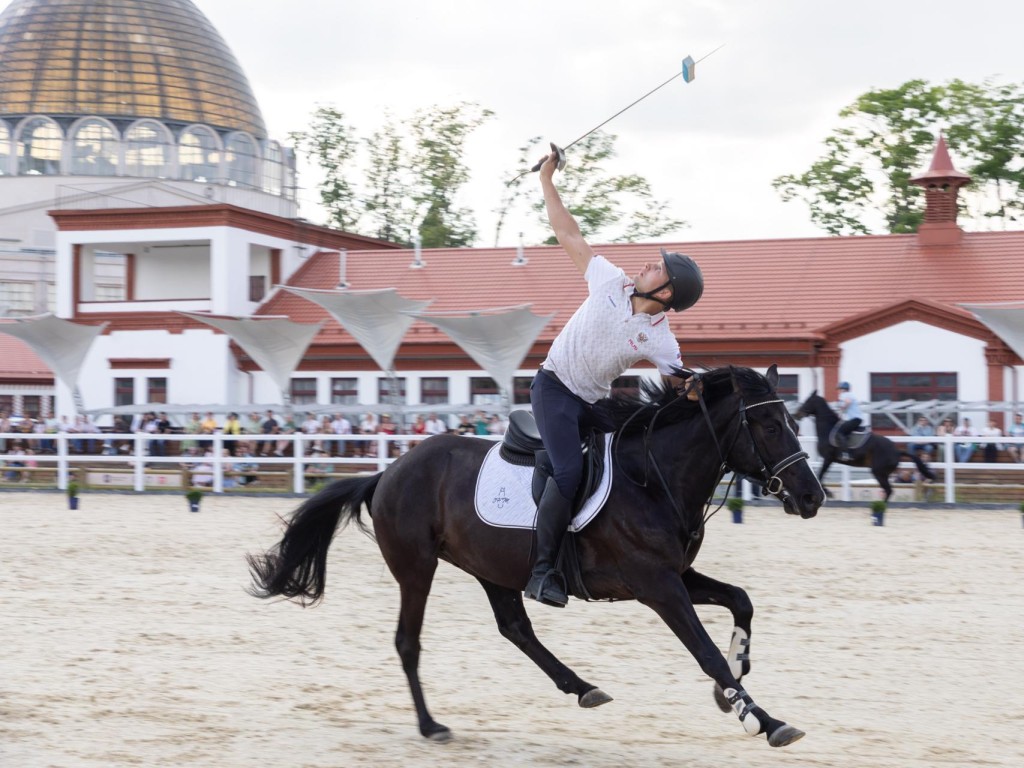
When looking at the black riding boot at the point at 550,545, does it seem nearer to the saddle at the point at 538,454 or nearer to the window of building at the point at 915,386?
the saddle at the point at 538,454

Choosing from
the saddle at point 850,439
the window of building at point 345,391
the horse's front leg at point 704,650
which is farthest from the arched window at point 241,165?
the horse's front leg at point 704,650

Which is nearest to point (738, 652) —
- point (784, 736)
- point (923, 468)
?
point (784, 736)

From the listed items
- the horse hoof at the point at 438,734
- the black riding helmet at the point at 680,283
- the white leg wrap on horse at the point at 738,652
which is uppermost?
the black riding helmet at the point at 680,283

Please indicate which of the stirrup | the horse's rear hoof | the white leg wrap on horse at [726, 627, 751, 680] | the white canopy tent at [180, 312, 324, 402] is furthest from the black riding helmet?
the white canopy tent at [180, 312, 324, 402]

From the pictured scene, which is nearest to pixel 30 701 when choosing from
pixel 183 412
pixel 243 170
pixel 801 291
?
pixel 183 412

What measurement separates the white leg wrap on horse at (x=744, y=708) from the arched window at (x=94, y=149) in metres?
52.1

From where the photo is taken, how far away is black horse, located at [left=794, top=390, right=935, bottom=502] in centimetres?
1755

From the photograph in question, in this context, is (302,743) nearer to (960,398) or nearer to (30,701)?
(30,701)

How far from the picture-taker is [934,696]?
6.77 meters

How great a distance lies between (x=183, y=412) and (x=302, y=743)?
24.5m

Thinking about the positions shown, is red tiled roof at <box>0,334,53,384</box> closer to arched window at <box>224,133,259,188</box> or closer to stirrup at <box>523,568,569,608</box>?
arched window at <box>224,133,259,188</box>

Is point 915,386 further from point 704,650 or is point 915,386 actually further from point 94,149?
point 94,149

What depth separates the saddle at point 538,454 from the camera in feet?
20.2

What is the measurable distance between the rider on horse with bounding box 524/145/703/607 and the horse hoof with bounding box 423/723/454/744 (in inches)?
29.4
